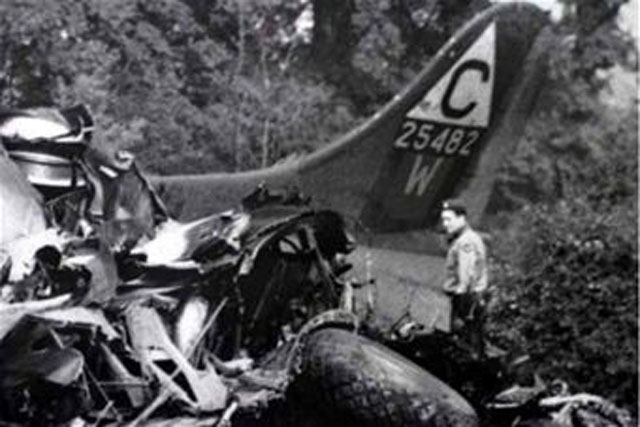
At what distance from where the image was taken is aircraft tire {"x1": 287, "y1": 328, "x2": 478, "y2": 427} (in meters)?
4.41

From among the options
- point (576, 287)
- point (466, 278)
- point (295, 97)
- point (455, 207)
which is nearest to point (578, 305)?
point (576, 287)

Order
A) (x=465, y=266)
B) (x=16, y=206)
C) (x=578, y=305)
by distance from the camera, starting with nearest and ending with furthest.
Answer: (x=16, y=206), (x=465, y=266), (x=578, y=305)

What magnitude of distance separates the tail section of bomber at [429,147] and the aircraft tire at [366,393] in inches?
50.8

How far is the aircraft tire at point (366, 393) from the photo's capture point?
4414mm

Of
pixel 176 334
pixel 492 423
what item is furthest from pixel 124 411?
pixel 492 423

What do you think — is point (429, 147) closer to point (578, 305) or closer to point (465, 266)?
point (465, 266)

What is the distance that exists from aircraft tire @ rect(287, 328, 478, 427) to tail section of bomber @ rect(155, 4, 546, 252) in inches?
50.8

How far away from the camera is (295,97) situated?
26.1 ft

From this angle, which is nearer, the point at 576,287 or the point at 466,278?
the point at 466,278

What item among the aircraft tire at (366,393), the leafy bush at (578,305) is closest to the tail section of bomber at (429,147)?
the aircraft tire at (366,393)

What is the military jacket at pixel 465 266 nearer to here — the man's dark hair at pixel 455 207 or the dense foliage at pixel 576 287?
the man's dark hair at pixel 455 207

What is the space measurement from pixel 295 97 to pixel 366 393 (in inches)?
152

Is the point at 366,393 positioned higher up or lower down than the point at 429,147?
lower down

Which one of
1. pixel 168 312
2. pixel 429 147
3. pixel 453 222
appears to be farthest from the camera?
pixel 429 147
